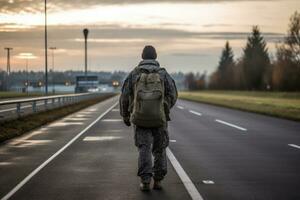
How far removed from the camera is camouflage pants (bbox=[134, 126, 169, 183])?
767 cm

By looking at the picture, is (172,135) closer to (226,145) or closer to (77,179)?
(226,145)

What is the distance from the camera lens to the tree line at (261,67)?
74.2 metres

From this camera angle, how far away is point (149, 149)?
771 centimetres

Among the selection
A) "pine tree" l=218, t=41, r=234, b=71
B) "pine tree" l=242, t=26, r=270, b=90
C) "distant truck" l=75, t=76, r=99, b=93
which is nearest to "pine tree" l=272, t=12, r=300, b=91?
"pine tree" l=242, t=26, r=270, b=90

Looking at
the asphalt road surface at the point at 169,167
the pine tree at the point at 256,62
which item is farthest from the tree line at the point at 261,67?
the asphalt road surface at the point at 169,167

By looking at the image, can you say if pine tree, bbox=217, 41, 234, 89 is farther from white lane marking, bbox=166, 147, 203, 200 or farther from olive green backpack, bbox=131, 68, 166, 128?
olive green backpack, bbox=131, 68, 166, 128

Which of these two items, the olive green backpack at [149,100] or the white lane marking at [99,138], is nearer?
the olive green backpack at [149,100]

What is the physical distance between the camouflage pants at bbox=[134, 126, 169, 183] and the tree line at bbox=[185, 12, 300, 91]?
67543 mm

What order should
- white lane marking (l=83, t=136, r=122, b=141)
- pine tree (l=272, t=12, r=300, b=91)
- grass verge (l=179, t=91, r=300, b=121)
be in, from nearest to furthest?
white lane marking (l=83, t=136, r=122, b=141) → grass verge (l=179, t=91, r=300, b=121) → pine tree (l=272, t=12, r=300, b=91)

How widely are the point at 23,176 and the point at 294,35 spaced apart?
229 feet

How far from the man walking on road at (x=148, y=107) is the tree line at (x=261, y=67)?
222 ft

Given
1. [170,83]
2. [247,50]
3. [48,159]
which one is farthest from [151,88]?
[247,50]

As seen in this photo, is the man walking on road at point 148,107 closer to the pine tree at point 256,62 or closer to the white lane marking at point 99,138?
the white lane marking at point 99,138

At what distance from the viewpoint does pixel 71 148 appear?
13758 mm
